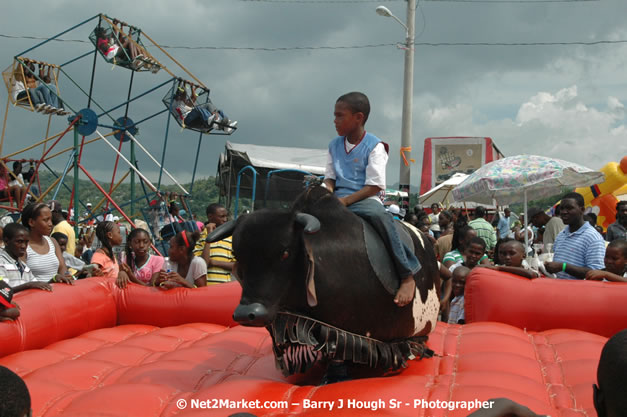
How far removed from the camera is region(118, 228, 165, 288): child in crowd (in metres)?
5.27

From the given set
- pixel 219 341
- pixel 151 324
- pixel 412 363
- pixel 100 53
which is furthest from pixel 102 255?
pixel 100 53

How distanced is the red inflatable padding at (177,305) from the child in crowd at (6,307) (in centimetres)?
113

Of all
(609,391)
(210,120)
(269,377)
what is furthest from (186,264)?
(210,120)

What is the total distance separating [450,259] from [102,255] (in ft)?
12.0

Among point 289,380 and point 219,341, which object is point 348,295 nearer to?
point 289,380

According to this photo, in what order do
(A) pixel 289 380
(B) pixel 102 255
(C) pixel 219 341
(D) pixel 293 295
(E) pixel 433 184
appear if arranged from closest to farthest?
Result: (D) pixel 293 295 < (A) pixel 289 380 < (C) pixel 219 341 < (B) pixel 102 255 < (E) pixel 433 184

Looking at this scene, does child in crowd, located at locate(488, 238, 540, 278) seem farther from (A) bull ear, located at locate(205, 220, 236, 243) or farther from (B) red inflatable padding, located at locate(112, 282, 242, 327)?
(A) bull ear, located at locate(205, 220, 236, 243)

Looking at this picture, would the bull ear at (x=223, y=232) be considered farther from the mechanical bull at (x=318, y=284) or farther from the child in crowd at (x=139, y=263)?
the child in crowd at (x=139, y=263)

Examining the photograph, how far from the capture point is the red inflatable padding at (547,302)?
4.30 m

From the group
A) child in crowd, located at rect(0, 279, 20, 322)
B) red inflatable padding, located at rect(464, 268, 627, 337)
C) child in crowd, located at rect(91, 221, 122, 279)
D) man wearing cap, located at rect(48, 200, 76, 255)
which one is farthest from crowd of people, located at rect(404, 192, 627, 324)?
man wearing cap, located at rect(48, 200, 76, 255)

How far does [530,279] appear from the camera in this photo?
461 centimetres

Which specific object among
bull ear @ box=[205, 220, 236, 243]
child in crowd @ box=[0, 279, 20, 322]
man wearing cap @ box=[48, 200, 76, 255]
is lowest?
child in crowd @ box=[0, 279, 20, 322]

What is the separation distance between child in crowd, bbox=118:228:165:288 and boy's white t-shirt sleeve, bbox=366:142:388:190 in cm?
271

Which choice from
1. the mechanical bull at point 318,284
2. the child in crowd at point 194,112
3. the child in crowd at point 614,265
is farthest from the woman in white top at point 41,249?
the child in crowd at point 194,112
